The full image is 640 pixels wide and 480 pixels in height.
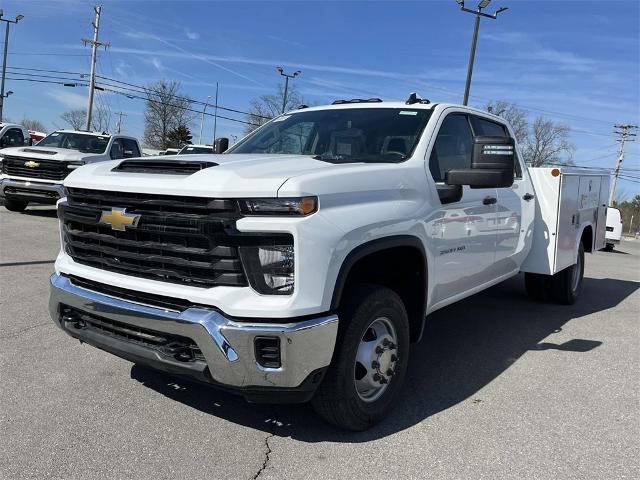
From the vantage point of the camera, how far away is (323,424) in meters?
3.50

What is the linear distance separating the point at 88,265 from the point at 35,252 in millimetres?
5632

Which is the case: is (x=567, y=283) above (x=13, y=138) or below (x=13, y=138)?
below

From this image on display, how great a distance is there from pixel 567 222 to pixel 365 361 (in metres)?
3.99

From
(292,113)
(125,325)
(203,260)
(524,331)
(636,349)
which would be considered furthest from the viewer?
(524,331)

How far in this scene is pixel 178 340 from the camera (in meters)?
2.90

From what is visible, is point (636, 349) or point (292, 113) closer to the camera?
point (292, 113)

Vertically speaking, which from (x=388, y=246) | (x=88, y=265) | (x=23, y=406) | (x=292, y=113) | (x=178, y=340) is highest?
(x=292, y=113)

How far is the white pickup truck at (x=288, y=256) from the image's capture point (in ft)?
9.12

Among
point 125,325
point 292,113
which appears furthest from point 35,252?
point 125,325

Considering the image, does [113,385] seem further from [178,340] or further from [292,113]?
[292,113]

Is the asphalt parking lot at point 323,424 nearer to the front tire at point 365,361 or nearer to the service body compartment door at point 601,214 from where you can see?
the front tire at point 365,361

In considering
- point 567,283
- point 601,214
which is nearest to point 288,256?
point 567,283

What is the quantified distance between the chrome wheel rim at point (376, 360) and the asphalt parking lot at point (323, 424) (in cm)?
25

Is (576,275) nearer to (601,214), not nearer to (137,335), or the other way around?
(601,214)
